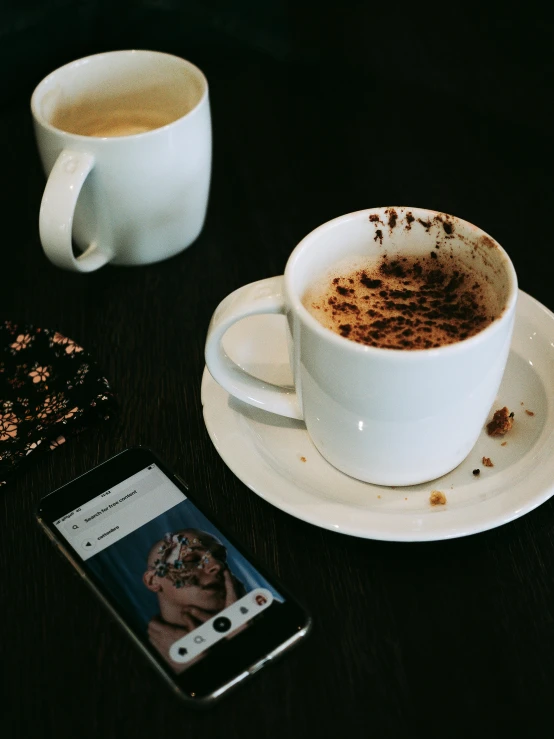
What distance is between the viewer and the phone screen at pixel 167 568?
51 cm

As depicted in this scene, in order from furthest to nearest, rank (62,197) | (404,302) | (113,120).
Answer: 1. (113,120)
2. (62,197)
3. (404,302)

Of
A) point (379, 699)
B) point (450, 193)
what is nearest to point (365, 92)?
point (450, 193)

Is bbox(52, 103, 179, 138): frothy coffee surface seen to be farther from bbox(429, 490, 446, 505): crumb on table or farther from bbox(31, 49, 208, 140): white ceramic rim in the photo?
bbox(429, 490, 446, 505): crumb on table

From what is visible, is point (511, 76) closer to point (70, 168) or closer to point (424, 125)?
point (424, 125)

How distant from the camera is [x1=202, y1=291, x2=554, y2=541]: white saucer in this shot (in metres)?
0.54

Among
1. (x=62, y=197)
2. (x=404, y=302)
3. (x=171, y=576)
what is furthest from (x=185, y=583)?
(x=62, y=197)

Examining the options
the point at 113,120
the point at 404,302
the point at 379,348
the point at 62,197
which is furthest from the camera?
the point at 113,120

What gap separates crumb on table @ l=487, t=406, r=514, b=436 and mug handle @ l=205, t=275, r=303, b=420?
16 cm

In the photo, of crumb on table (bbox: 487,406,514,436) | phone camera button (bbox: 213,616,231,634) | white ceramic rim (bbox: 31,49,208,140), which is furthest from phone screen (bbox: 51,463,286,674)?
white ceramic rim (bbox: 31,49,208,140)

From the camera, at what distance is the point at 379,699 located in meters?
0.49

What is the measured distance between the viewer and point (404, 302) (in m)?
0.62

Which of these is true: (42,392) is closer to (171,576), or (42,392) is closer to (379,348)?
(171,576)

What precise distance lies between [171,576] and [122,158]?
1.39 feet

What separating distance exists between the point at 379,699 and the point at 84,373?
38 centimetres
